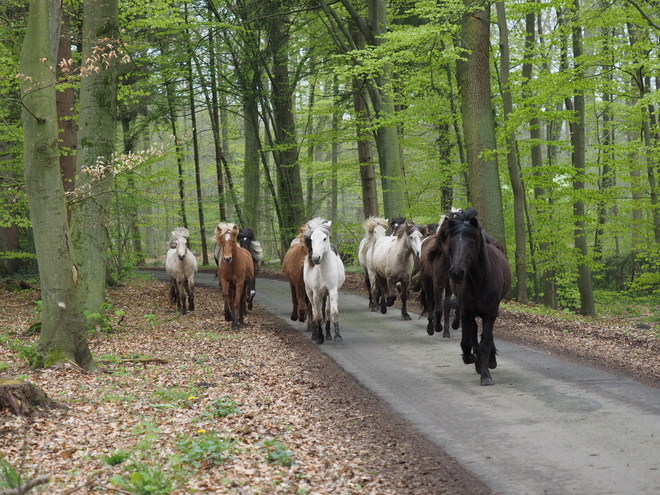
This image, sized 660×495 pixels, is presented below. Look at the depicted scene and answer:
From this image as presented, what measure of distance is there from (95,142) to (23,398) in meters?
7.41

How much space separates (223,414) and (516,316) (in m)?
9.61

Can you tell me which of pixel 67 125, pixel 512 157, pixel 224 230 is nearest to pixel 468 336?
pixel 224 230

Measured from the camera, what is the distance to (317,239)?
478 inches

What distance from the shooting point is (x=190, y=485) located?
496cm

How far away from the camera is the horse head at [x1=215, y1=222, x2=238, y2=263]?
46.8 feet

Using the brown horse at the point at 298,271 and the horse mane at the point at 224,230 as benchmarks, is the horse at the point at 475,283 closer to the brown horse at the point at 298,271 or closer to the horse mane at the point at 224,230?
the brown horse at the point at 298,271

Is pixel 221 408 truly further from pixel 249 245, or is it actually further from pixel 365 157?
pixel 365 157

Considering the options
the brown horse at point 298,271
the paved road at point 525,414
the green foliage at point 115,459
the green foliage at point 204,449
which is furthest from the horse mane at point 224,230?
the green foliage at point 115,459

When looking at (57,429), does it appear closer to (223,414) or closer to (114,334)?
(223,414)

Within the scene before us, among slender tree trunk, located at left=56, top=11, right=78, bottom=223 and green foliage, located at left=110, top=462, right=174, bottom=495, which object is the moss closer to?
green foliage, located at left=110, top=462, right=174, bottom=495

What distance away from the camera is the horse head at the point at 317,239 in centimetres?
1192

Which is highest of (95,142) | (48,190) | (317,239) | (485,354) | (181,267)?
(95,142)

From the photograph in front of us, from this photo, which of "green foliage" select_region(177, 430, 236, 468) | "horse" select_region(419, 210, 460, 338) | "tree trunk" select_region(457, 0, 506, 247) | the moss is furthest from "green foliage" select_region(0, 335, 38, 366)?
"tree trunk" select_region(457, 0, 506, 247)

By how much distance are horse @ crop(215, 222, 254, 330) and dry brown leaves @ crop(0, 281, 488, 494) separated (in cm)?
268
